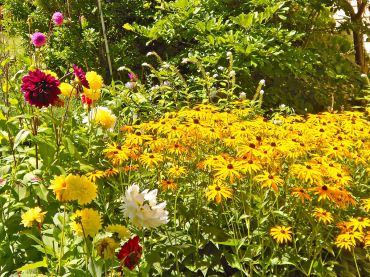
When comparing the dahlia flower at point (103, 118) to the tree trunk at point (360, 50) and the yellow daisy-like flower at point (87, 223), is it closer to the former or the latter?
the yellow daisy-like flower at point (87, 223)

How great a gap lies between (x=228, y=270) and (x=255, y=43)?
8.16ft

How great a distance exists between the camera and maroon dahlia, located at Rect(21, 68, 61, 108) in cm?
175

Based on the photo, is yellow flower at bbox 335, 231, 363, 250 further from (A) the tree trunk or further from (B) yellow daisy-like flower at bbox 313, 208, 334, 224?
(A) the tree trunk

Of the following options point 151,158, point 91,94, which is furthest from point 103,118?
point 151,158

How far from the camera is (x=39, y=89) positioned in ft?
5.78

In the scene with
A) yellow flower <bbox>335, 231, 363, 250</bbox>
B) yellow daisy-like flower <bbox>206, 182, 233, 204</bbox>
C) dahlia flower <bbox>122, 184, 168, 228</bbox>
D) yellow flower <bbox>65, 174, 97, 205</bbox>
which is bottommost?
yellow flower <bbox>335, 231, 363, 250</bbox>

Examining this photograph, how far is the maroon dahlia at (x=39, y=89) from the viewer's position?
1753 millimetres

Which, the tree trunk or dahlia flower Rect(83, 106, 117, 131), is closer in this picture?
dahlia flower Rect(83, 106, 117, 131)

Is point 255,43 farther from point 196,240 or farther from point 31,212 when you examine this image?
point 31,212

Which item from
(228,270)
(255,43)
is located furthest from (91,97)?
(255,43)

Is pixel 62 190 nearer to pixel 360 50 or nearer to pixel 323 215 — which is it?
pixel 323 215

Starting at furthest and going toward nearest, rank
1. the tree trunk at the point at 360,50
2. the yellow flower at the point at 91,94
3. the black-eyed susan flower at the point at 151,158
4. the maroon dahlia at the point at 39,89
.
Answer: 1. the tree trunk at the point at 360,50
2. the yellow flower at the point at 91,94
3. the black-eyed susan flower at the point at 151,158
4. the maroon dahlia at the point at 39,89

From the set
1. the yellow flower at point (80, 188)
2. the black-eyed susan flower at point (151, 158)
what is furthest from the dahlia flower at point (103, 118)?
the yellow flower at point (80, 188)

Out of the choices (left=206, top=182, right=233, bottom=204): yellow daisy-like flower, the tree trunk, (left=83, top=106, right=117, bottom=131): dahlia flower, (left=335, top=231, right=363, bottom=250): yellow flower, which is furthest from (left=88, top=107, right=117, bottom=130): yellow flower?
the tree trunk
